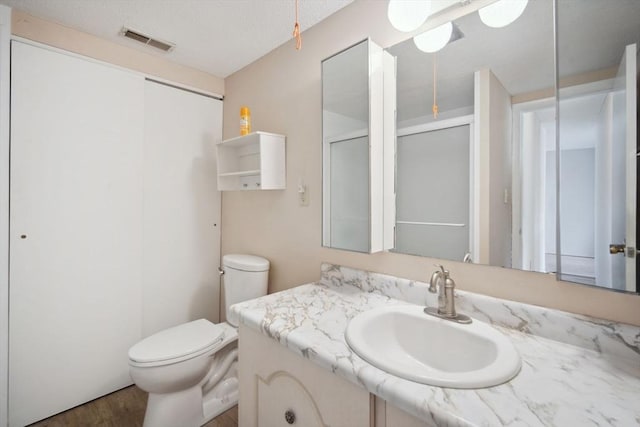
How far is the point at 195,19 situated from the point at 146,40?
17.2 inches

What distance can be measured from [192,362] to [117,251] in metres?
0.88

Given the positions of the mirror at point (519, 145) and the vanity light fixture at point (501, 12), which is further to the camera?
the vanity light fixture at point (501, 12)

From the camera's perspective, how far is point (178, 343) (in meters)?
1.51

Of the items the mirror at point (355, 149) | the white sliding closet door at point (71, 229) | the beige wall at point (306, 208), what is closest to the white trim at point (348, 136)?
the mirror at point (355, 149)

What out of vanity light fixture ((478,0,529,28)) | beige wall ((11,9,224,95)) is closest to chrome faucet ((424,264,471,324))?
vanity light fixture ((478,0,529,28))

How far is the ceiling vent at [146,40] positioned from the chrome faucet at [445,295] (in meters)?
1.99

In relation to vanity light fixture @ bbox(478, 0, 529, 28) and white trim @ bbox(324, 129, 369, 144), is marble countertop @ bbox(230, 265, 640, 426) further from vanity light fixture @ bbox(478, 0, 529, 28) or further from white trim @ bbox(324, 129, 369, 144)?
vanity light fixture @ bbox(478, 0, 529, 28)

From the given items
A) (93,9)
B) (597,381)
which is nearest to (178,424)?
(597,381)

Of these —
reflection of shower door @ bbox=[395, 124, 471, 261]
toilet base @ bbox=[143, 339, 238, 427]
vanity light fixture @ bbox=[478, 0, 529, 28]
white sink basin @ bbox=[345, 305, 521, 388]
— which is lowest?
toilet base @ bbox=[143, 339, 238, 427]

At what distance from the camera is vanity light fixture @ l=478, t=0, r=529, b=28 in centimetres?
95

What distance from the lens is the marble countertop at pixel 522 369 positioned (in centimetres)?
56

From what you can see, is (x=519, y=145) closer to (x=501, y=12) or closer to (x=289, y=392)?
(x=501, y=12)

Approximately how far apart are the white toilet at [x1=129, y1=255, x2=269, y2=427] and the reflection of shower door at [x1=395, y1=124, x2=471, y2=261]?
0.93m

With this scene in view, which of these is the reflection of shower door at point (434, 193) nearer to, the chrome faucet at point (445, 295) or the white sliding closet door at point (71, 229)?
the chrome faucet at point (445, 295)
